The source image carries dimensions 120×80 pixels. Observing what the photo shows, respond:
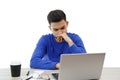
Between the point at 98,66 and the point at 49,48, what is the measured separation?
2.39 feet

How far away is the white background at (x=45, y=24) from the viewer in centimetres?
257

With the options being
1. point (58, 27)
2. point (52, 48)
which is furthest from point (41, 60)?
point (58, 27)

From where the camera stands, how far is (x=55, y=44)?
217 cm

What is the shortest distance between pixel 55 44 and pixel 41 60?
0.26m

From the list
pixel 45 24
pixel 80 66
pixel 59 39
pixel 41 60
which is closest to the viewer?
pixel 80 66

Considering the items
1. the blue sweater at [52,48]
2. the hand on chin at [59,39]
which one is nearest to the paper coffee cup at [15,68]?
the blue sweater at [52,48]

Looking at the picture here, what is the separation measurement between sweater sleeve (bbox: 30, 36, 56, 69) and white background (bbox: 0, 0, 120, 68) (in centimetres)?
48

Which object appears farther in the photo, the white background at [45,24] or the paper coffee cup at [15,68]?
the white background at [45,24]

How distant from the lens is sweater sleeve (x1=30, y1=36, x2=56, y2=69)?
1.90m

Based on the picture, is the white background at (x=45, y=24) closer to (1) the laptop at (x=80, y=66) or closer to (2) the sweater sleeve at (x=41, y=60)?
(2) the sweater sleeve at (x=41, y=60)

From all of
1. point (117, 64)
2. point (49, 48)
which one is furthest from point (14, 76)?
point (117, 64)

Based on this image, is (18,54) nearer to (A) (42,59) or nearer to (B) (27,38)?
(B) (27,38)

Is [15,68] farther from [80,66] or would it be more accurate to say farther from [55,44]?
[55,44]

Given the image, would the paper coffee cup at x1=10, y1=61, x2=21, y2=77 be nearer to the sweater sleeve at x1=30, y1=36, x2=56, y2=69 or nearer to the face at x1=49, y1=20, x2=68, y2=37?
the sweater sleeve at x1=30, y1=36, x2=56, y2=69
